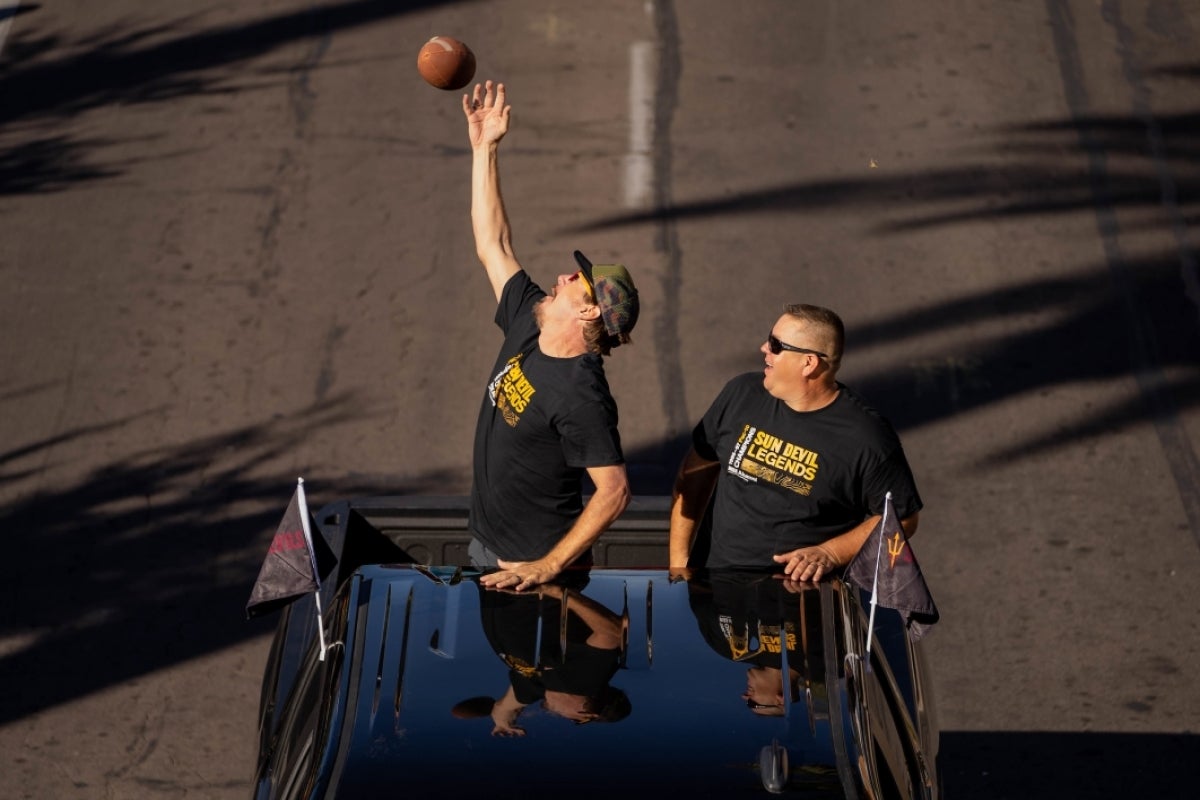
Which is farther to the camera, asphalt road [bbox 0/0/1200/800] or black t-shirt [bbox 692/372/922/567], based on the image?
asphalt road [bbox 0/0/1200/800]

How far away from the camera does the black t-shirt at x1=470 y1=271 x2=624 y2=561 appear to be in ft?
18.0

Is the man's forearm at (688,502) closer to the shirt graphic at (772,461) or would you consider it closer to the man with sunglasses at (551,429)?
the shirt graphic at (772,461)

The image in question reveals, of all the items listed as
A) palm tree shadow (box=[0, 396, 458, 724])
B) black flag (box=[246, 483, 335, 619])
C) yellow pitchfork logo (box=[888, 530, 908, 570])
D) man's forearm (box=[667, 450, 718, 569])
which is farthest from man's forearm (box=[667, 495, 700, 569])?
palm tree shadow (box=[0, 396, 458, 724])

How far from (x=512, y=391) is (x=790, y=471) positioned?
1.03 meters

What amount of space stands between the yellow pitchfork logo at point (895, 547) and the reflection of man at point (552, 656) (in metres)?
0.91

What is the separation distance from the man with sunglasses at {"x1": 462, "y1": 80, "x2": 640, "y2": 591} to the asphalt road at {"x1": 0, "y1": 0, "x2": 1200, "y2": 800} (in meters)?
1.78

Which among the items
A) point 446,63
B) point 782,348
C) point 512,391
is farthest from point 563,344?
point 446,63

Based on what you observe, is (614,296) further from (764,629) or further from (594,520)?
(764,629)

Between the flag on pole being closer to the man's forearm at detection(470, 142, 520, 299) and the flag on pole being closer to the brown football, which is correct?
the man's forearm at detection(470, 142, 520, 299)

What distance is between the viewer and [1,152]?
10875 millimetres

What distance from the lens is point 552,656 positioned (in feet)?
14.6

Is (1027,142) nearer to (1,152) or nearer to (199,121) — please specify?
(199,121)

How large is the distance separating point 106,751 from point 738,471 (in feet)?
9.97

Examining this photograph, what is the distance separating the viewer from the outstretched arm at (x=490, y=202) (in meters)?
6.34
